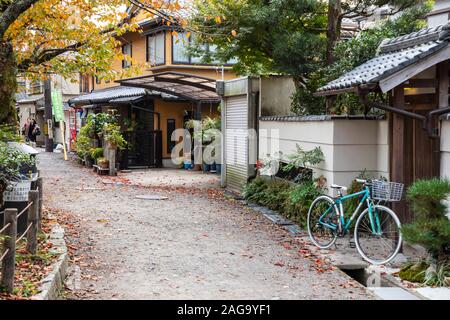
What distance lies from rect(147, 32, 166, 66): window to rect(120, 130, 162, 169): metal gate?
342cm

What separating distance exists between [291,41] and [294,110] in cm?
236

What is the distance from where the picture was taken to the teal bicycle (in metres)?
8.66

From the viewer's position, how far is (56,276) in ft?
22.4

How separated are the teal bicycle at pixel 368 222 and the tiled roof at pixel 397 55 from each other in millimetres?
1688

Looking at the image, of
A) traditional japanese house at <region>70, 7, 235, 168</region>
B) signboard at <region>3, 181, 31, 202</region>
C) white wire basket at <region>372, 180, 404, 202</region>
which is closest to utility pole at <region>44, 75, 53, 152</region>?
traditional japanese house at <region>70, 7, 235, 168</region>

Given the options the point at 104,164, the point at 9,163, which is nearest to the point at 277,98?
the point at 9,163

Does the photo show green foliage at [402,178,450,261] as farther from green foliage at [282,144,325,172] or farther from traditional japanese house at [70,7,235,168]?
traditional japanese house at [70,7,235,168]

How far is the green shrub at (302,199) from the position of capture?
1152 cm

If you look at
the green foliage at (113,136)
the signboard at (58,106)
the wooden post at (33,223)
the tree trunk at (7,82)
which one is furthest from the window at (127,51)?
the wooden post at (33,223)

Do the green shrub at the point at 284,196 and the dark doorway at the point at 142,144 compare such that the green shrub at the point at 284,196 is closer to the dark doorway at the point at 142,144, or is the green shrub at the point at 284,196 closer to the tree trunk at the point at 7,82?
the tree trunk at the point at 7,82

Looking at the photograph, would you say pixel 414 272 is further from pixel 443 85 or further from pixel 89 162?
pixel 89 162

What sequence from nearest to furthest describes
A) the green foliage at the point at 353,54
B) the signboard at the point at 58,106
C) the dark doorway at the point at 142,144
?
1. the green foliage at the point at 353,54
2. the dark doorway at the point at 142,144
3. the signboard at the point at 58,106

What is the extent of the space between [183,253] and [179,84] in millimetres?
12465

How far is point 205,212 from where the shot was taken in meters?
13.6
